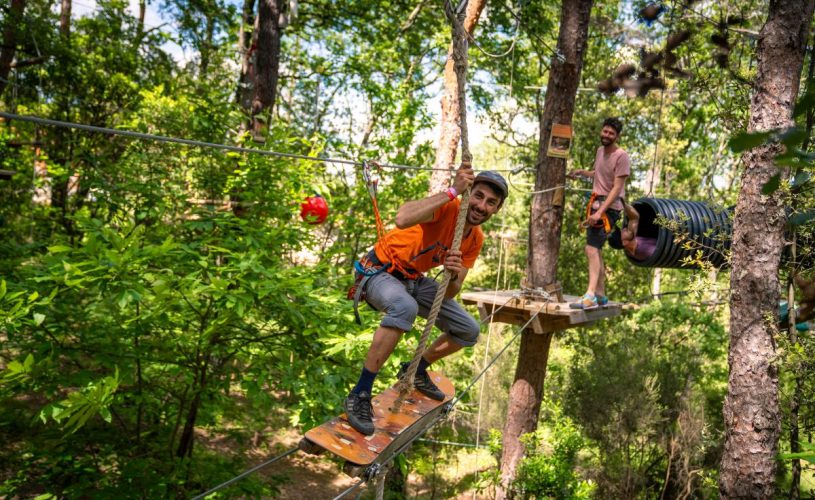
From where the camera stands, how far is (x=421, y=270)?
10.4ft

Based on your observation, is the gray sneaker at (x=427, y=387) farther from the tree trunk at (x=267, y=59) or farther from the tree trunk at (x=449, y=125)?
the tree trunk at (x=267, y=59)

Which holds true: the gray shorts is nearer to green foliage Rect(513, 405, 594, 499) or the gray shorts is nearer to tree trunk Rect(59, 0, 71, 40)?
green foliage Rect(513, 405, 594, 499)

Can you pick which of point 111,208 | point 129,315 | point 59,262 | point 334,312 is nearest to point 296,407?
point 334,312

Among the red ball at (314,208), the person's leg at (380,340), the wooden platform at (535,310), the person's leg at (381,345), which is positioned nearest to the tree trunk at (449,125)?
the wooden platform at (535,310)

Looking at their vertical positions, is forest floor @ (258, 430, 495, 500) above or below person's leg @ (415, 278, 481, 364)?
below

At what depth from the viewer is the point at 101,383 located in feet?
9.85

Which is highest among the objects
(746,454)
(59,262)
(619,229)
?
(619,229)

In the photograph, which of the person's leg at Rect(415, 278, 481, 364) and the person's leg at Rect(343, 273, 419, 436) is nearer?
the person's leg at Rect(343, 273, 419, 436)

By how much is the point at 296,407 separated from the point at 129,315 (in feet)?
4.38

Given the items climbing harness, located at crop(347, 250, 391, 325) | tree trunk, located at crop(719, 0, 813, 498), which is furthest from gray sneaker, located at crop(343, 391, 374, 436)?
tree trunk, located at crop(719, 0, 813, 498)

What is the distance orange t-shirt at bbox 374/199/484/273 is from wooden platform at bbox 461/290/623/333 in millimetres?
2537

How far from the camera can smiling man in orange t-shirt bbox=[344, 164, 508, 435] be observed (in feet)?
9.25

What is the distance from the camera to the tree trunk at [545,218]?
6.34 m

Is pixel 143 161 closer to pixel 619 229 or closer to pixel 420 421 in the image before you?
pixel 420 421
